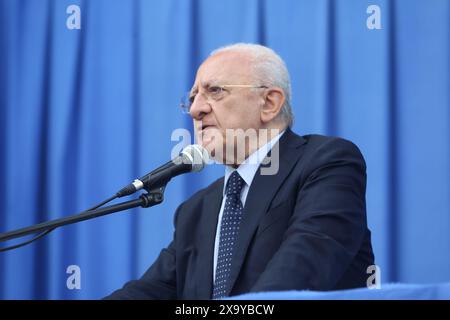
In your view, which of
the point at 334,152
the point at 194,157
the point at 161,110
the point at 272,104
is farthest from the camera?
the point at 161,110

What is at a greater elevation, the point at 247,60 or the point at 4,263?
the point at 247,60

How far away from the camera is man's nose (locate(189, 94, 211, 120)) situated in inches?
71.6

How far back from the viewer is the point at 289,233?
148 cm

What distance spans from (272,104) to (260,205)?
1.16ft

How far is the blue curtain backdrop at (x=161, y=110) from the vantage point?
2406 millimetres

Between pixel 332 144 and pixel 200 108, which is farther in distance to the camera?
pixel 200 108

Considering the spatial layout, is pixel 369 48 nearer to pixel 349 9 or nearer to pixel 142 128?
pixel 349 9

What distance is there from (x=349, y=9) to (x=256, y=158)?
0.99 metres

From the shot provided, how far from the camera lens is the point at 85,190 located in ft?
8.61

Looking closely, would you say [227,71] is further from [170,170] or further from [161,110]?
[161,110]
